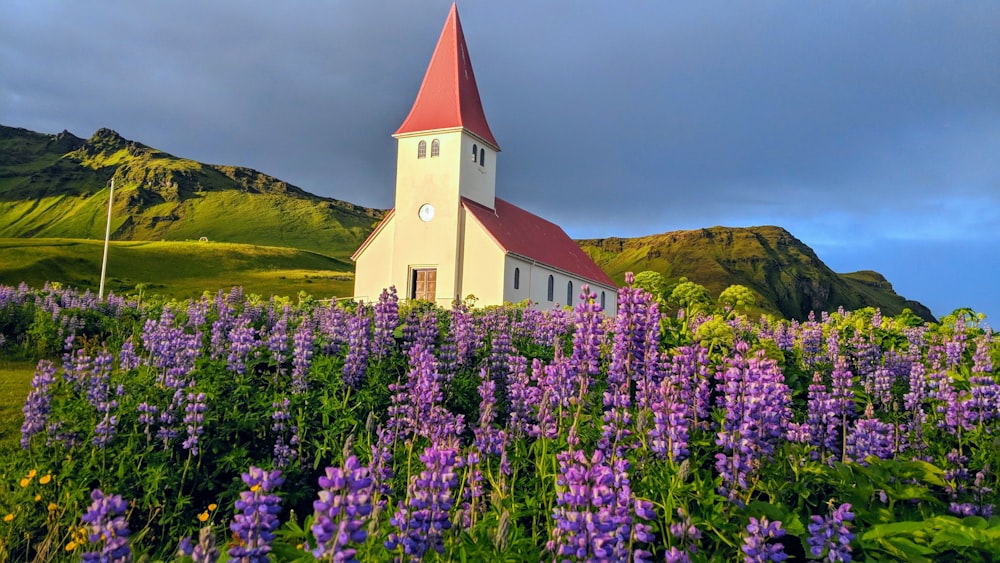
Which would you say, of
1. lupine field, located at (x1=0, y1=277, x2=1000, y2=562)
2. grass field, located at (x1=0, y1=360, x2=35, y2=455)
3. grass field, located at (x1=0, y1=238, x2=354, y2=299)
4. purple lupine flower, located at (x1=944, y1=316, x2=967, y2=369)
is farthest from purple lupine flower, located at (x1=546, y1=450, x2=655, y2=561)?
grass field, located at (x1=0, y1=238, x2=354, y2=299)

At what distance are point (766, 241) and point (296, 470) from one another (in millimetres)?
163661

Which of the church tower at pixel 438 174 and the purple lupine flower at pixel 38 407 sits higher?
the church tower at pixel 438 174

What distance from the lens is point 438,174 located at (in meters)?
39.9

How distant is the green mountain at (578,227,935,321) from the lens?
4958 inches

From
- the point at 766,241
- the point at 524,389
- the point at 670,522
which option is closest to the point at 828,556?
the point at 670,522

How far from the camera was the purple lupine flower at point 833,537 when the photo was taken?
142 inches

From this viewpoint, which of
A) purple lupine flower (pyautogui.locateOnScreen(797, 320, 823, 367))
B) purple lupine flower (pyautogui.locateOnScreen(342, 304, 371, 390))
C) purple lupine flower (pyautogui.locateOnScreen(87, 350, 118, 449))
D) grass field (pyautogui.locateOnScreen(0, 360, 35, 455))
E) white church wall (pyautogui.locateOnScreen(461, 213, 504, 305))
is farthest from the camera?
white church wall (pyautogui.locateOnScreen(461, 213, 504, 305))

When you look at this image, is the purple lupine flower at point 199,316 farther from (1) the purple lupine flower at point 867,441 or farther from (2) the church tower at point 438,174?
(2) the church tower at point 438,174

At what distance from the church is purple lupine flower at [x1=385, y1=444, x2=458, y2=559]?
111 ft

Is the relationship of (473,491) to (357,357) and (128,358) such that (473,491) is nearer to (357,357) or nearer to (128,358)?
(357,357)

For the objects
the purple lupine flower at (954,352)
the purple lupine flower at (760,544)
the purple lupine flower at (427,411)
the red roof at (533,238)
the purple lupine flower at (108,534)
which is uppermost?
the red roof at (533,238)

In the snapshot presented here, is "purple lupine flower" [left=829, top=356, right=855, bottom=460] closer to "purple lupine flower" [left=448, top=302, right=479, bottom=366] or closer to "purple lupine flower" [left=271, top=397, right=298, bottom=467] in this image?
"purple lupine flower" [left=448, top=302, right=479, bottom=366]

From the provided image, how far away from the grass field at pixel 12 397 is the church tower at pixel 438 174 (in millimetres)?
25078

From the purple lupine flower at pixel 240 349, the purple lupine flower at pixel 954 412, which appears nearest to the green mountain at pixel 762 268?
the purple lupine flower at pixel 954 412
